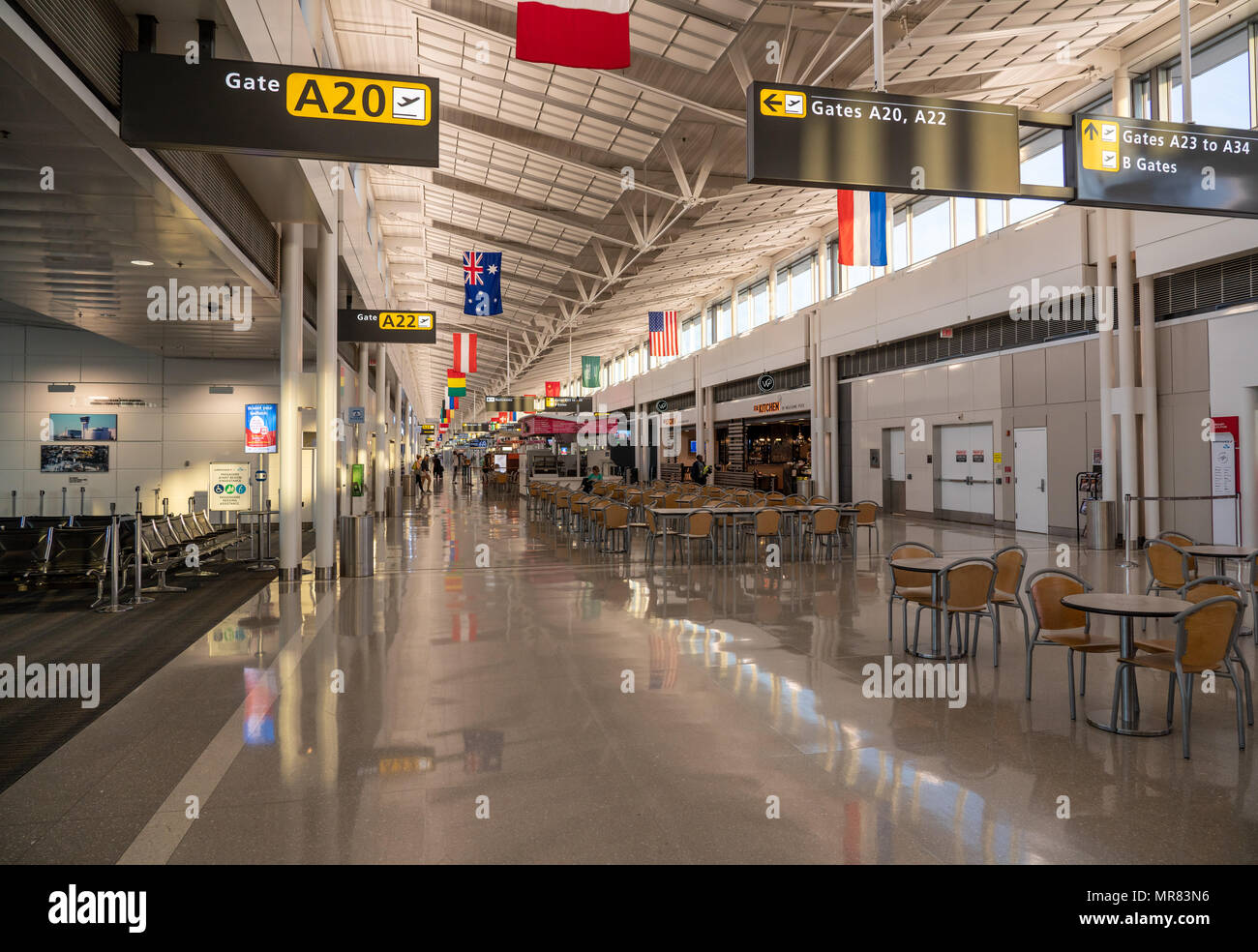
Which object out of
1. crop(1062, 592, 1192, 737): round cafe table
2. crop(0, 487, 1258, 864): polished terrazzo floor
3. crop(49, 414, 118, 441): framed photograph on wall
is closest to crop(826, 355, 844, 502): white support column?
crop(0, 487, 1258, 864): polished terrazzo floor

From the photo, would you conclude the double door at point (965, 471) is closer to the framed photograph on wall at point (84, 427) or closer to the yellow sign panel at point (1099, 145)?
the yellow sign panel at point (1099, 145)

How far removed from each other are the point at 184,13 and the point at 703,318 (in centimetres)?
2856

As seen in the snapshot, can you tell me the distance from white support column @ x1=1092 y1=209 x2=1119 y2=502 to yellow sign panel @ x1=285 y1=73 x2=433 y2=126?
12.3 m

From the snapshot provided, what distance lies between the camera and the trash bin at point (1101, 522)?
1259cm

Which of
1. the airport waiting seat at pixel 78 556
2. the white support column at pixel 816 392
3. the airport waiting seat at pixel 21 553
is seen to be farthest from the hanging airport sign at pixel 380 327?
the white support column at pixel 816 392

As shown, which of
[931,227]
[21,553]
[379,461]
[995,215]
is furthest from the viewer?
[379,461]

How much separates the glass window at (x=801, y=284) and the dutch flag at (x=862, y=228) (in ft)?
32.5

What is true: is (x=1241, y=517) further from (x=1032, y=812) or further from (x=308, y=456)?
(x=308, y=456)

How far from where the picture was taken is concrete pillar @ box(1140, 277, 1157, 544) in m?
12.3

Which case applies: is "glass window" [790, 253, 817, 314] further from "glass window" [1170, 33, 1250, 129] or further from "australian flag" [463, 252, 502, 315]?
"glass window" [1170, 33, 1250, 129]

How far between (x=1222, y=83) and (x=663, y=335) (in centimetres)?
1431

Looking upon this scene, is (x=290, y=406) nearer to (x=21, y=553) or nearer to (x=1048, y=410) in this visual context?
(x=21, y=553)

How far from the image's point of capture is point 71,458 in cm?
1495

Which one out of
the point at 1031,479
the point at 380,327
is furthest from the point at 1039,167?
the point at 380,327
